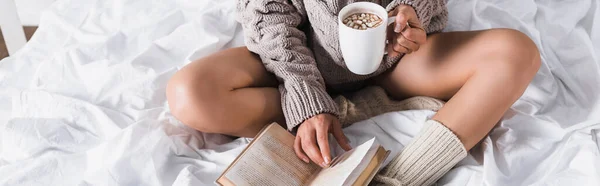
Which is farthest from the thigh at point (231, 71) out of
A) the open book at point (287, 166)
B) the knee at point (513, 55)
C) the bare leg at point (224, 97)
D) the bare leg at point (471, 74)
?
the knee at point (513, 55)

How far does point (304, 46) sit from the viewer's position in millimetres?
993

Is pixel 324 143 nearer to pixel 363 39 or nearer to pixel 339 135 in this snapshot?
pixel 339 135

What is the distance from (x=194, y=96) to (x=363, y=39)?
0.27m

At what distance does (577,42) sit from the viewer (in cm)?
108

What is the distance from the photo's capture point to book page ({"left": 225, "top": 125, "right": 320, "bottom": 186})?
83 centimetres

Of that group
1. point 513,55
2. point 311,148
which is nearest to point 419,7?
point 513,55

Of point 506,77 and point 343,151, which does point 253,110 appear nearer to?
point 343,151

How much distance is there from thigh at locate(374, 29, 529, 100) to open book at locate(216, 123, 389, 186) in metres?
0.15

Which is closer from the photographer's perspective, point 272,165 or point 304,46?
point 272,165

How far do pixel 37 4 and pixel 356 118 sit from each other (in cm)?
89

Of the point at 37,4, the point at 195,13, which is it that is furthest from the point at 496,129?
the point at 37,4

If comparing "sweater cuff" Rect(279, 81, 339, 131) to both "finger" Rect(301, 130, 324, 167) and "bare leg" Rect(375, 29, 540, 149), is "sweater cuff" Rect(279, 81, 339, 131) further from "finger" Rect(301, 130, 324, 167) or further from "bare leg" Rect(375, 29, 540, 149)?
"bare leg" Rect(375, 29, 540, 149)

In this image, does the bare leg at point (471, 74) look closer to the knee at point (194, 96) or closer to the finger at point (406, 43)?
the finger at point (406, 43)

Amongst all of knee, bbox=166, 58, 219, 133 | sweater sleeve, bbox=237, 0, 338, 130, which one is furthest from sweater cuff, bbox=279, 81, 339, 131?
knee, bbox=166, 58, 219, 133
